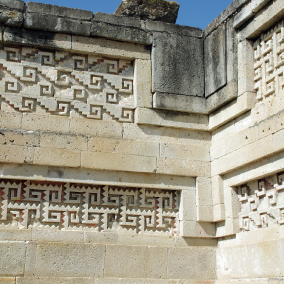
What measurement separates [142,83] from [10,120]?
5.86 ft

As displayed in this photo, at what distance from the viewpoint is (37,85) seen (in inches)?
269

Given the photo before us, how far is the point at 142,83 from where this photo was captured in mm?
7109

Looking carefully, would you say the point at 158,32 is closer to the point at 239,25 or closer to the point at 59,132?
the point at 239,25

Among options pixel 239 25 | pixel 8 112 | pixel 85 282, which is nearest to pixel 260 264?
pixel 85 282

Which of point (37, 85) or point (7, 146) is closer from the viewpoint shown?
point (7, 146)

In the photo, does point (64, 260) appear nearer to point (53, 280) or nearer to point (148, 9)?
point (53, 280)


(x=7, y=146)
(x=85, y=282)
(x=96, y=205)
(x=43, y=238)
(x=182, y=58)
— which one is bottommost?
(x=85, y=282)

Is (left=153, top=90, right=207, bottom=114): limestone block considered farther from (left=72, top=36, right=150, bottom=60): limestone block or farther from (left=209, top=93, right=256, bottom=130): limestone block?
(left=72, top=36, right=150, bottom=60): limestone block

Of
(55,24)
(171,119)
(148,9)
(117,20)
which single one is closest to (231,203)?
(171,119)

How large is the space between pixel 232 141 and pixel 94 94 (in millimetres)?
1897

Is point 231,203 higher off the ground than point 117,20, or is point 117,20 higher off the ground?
point 117,20

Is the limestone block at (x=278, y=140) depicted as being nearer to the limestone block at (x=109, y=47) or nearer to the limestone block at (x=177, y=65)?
the limestone block at (x=177, y=65)

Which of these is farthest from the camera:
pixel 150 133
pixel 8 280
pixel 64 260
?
pixel 150 133

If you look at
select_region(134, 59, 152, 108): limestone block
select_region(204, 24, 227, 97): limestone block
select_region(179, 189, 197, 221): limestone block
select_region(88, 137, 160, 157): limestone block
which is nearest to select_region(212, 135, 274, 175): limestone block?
select_region(179, 189, 197, 221): limestone block
